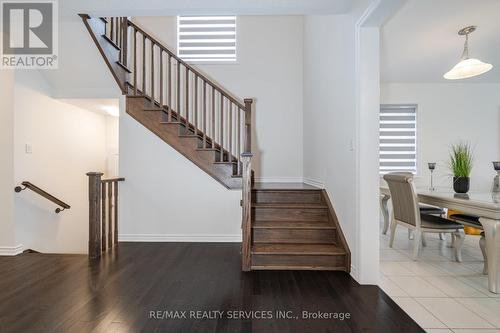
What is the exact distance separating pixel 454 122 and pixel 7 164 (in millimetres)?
6656

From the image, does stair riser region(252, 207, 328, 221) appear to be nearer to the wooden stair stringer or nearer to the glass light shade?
the wooden stair stringer

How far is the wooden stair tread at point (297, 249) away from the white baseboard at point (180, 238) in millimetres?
872

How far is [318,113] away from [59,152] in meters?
3.83

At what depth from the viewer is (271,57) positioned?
4.72 metres

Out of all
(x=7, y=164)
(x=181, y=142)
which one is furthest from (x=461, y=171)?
(x=7, y=164)

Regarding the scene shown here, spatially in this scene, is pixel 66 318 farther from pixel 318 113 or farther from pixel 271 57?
pixel 271 57

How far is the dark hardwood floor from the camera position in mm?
1751

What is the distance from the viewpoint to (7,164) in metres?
3.15

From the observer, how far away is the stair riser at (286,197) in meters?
3.45

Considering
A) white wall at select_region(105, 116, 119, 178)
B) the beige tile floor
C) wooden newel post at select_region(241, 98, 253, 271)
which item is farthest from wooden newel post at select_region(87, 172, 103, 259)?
the beige tile floor

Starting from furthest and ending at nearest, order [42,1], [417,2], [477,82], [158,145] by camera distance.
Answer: [477,82], [158,145], [417,2], [42,1]

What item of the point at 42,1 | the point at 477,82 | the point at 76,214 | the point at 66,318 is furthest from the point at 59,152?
the point at 477,82

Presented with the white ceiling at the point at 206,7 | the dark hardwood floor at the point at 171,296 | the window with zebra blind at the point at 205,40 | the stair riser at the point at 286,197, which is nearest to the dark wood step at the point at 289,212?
the stair riser at the point at 286,197

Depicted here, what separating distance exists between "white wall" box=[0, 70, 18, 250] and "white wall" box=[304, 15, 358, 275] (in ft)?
12.4
